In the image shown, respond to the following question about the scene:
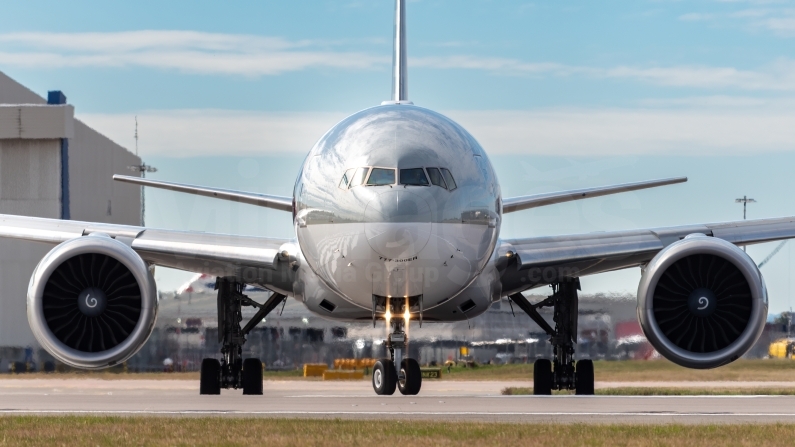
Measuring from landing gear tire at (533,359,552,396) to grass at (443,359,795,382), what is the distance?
24.2ft

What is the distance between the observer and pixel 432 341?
28.5 m

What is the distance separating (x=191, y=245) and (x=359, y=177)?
14.9 feet

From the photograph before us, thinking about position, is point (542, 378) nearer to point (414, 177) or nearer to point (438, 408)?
point (438, 408)

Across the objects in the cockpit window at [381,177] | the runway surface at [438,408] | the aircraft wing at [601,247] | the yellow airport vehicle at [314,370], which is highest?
the cockpit window at [381,177]

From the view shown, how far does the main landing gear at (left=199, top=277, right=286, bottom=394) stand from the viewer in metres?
20.2

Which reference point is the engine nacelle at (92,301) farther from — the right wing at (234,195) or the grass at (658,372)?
the grass at (658,372)

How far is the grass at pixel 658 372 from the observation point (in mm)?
27766

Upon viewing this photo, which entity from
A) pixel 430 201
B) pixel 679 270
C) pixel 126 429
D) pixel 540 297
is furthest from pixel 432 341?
pixel 126 429

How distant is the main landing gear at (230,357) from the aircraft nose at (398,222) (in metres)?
5.85

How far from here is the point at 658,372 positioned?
27.5 m

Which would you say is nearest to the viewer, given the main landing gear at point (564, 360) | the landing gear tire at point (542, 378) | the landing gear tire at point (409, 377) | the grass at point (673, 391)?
the landing gear tire at point (409, 377)

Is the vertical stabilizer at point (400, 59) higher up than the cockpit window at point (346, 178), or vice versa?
the vertical stabilizer at point (400, 59)

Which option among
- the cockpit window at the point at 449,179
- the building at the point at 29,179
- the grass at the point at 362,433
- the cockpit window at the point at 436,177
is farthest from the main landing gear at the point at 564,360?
the building at the point at 29,179

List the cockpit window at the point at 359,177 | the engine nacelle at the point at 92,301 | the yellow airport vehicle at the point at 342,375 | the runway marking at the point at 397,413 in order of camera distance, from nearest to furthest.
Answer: the runway marking at the point at 397,413
the cockpit window at the point at 359,177
the engine nacelle at the point at 92,301
the yellow airport vehicle at the point at 342,375
